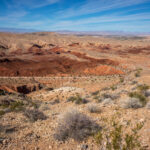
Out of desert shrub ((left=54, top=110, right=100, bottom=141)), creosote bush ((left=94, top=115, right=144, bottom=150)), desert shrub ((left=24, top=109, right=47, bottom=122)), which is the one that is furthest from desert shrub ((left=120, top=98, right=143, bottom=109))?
desert shrub ((left=24, top=109, right=47, bottom=122))

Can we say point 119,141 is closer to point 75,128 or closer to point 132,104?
point 75,128

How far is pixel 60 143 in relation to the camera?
3852 mm

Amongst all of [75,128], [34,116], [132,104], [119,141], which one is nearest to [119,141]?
[119,141]

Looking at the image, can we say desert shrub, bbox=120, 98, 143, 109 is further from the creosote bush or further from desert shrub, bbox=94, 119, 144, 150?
desert shrub, bbox=94, 119, 144, 150

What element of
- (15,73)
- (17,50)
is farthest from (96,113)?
(17,50)

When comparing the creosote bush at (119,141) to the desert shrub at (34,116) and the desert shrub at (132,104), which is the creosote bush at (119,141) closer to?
the desert shrub at (132,104)

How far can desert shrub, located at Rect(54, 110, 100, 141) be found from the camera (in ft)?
12.9

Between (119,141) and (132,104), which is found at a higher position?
(119,141)

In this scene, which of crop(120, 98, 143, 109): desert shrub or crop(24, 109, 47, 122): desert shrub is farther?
crop(120, 98, 143, 109): desert shrub

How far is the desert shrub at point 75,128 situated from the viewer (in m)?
3.93

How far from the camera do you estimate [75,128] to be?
160 inches

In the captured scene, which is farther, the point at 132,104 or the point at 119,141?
the point at 132,104

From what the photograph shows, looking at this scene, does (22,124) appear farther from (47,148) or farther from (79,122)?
(79,122)

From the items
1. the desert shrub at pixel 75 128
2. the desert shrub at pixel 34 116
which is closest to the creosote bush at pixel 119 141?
the desert shrub at pixel 75 128
